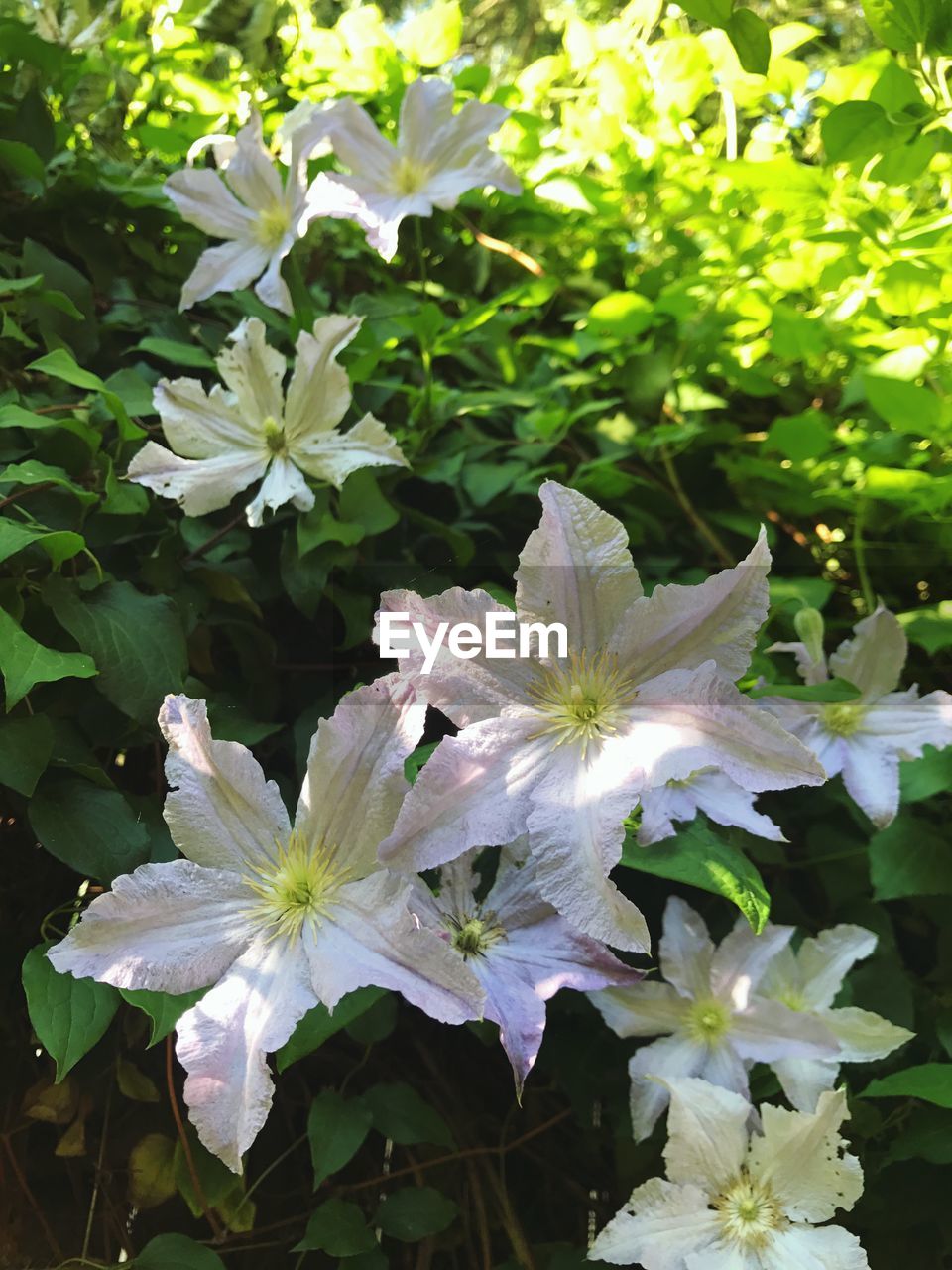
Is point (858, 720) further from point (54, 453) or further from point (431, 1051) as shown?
point (54, 453)

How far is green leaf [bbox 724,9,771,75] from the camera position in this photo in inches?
18.6

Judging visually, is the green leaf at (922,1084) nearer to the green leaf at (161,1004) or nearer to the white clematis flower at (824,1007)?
the white clematis flower at (824,1007)

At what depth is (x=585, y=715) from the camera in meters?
0.45

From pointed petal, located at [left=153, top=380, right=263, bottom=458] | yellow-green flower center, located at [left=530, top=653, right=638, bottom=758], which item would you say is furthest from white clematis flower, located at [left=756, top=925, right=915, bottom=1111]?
pointed petal, located at [left=153, top=380, right=263, bottom=458]

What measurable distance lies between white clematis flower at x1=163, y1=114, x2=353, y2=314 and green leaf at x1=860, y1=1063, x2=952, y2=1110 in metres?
0.69

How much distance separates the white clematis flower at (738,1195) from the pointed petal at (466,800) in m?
0.28

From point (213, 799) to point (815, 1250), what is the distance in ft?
1.48

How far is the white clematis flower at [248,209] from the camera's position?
0.69 meters

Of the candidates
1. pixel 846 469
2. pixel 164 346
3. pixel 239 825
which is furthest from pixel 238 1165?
pixel 846 469

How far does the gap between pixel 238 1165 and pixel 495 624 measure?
26cm

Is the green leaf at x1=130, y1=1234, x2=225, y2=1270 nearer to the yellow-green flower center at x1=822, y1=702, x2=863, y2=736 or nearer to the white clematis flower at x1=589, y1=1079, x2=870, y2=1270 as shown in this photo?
the white clematis flower at x1=589, y1=1079, x2=870, y2=1270

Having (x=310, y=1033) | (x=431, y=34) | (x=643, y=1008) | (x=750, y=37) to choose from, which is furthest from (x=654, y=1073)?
(x=431, y=34)

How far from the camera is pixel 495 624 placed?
1.43 ft

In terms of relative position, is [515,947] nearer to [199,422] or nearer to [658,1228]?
[658,1228]
